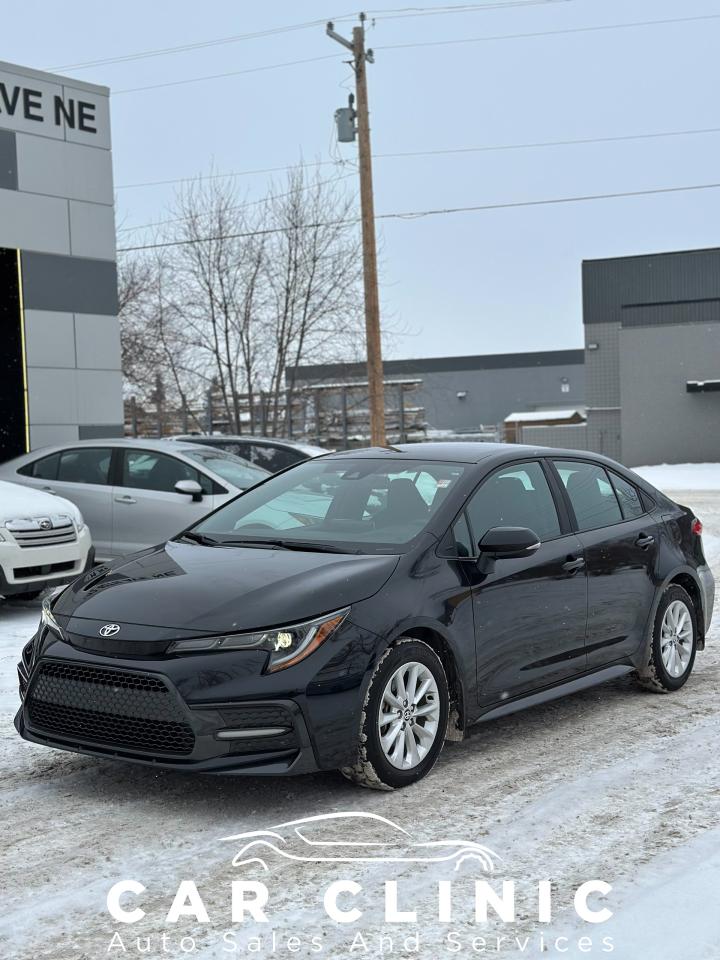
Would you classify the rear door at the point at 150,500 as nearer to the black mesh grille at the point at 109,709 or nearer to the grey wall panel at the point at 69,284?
the grey wall panel at the point at 69,284

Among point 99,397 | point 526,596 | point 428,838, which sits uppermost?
point 99,397

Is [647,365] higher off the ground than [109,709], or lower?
higher

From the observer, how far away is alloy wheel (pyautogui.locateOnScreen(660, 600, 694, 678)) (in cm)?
689

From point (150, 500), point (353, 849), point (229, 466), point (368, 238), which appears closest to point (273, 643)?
point (353, 849)

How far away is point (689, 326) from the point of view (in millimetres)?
36906

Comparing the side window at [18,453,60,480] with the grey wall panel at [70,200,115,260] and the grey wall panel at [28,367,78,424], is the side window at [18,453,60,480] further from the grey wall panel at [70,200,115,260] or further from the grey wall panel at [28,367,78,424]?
the grey wall panel at [70,200,115,260]

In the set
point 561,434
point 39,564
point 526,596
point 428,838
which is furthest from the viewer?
point 561,434

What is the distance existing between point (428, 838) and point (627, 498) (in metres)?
3.06

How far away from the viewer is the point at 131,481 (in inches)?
463

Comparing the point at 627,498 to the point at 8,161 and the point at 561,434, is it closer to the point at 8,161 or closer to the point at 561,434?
the point at 8,161

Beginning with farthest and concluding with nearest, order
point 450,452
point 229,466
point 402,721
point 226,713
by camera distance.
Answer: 1. point 229,466
2. point 450,452
3. point 402,721
4. point 226,713

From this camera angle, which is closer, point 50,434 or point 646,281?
point 50,434

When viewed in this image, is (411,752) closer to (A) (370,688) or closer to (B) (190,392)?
(A) (370,688)

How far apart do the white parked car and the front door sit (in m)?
5.01
